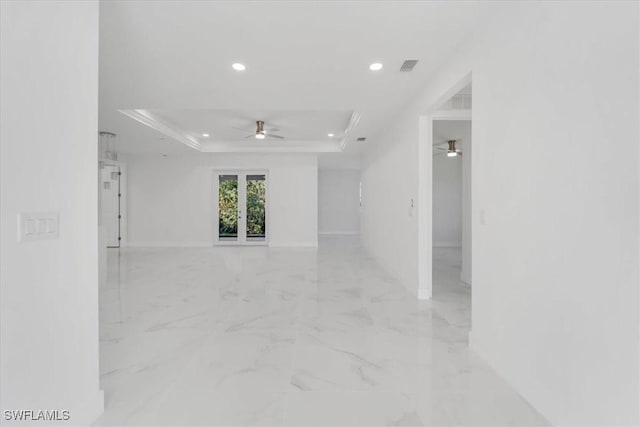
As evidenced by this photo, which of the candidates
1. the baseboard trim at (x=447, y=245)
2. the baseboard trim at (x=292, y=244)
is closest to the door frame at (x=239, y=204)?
the baseboard trim at (x=292, y=244)

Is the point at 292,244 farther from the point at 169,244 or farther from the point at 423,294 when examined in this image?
the point at 423,294

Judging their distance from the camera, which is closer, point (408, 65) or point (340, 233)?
point (408, 65)

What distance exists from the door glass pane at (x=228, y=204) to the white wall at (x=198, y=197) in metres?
0.26

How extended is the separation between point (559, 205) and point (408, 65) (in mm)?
2144

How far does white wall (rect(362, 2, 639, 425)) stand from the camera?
133 centimetres

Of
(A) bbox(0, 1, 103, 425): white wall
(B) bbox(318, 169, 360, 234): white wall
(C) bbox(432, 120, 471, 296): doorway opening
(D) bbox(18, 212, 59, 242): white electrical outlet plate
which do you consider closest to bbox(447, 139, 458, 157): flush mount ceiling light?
(C) bbox(432, 120, 471, 296): doorway opening

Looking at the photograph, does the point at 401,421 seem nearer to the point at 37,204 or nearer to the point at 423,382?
the point at 423,382

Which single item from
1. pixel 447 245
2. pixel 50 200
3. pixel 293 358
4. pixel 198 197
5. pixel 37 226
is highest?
pixel 198 197

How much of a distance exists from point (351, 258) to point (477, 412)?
548cm

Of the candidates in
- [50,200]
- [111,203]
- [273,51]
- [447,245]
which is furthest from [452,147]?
[111,203]

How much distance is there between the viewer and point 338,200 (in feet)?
41.5

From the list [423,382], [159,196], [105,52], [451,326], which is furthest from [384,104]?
[159,196]

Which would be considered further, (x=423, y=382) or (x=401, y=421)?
(x=423, y=382)

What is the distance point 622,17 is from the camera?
1329 millimetres
